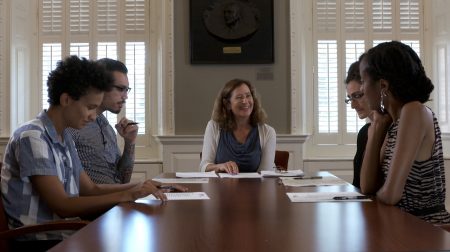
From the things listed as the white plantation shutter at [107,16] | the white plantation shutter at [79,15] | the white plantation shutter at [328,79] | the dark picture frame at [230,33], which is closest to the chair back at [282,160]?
the dark picture frame at [230,33]

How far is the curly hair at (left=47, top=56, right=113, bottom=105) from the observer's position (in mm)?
1917

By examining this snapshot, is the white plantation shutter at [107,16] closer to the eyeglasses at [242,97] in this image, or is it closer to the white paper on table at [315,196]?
the eyeglasses at [242,97]

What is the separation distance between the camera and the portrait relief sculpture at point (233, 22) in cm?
458

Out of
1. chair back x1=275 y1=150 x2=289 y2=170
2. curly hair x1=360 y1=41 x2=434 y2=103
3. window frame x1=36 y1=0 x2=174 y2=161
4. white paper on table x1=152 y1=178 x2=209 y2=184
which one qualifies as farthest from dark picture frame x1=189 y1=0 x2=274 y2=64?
curly hair x1=360 y1=41 x2=434 y2=103

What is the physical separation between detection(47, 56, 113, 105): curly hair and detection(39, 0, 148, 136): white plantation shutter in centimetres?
285

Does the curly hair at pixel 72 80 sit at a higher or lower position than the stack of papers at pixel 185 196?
higher

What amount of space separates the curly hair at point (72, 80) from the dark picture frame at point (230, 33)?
8.73ft

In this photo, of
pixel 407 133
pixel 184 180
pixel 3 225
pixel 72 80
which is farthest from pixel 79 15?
pixel 407 133

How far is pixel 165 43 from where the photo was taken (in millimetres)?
4641

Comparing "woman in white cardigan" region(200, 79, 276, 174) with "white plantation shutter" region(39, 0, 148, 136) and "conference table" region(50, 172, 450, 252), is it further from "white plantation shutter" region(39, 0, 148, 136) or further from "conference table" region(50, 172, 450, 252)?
"white plantation shutter" region(39, 0, 148, 136)

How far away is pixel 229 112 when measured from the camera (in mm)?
3471

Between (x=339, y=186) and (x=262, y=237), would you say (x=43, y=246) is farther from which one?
(x=339, y=186)

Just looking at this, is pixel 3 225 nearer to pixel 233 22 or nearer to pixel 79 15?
pixel 233 22

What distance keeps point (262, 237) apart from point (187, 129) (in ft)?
11.3
